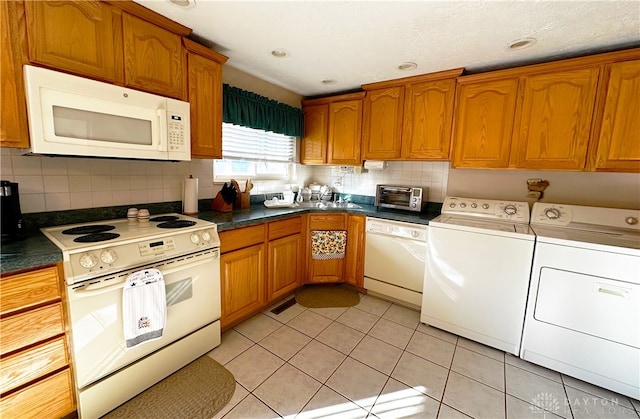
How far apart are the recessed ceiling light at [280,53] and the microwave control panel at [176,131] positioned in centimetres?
93

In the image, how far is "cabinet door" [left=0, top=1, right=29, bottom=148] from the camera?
4.01ft

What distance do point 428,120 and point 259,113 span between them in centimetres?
172

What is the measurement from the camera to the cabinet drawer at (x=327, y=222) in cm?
283

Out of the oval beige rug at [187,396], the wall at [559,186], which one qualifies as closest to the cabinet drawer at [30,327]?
the oval beige rug at [187,396]

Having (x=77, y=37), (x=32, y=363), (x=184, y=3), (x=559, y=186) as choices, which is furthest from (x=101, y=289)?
(x=559, y=186)

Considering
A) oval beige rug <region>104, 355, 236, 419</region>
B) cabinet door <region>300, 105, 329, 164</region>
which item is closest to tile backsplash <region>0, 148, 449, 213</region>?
cabinet door <region>300, 105, 329, 164</region>

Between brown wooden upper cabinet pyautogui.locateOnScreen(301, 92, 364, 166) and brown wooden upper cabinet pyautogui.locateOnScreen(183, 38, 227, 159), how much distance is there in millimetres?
1393

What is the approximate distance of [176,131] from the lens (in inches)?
71.0

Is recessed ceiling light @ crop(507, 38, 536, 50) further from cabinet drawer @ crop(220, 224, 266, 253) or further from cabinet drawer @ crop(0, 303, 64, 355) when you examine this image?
cabinet drawer @ crop(0, 303, 64, 355)

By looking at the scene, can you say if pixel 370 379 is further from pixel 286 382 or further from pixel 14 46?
pixel 14 46

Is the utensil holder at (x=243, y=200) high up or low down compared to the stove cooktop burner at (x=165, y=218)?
up

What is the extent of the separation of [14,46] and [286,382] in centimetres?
231

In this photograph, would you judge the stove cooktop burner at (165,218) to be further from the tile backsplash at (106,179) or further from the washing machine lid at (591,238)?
the washing machine lid at (591,238)

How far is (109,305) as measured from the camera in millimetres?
1371
